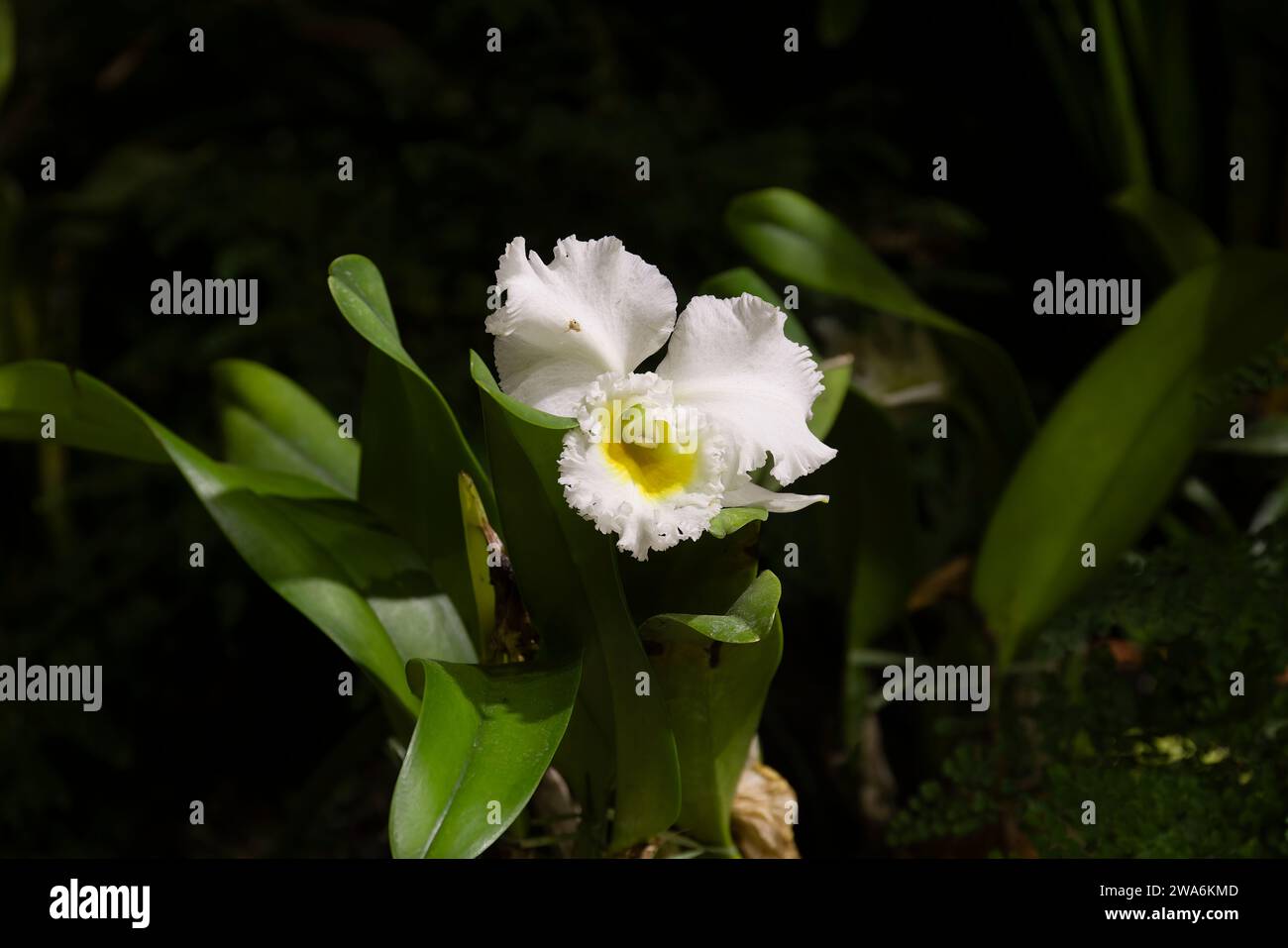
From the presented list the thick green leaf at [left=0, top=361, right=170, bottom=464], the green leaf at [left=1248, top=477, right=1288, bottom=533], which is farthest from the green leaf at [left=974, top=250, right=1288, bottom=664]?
the thick green leaf at [left=0, top=361, right=170, bottom=464]

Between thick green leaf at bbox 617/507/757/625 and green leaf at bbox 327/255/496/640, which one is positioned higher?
green leaf at bbox 327/255/496/640

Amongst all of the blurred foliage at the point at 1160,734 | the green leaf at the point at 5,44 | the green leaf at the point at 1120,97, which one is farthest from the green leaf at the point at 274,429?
the green leaf at the point at 1120,97

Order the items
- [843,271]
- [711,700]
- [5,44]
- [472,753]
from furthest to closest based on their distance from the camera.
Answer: [5,44] → [843,271] → [711,700] → [472,753]

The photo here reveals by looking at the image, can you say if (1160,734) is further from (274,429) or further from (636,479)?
(274,429)

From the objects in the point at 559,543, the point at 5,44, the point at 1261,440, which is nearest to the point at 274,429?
the point at 559,543

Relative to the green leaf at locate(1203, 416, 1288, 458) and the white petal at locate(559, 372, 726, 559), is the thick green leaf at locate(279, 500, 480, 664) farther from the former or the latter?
the green leaf at locate(1203, 416, 1288, 458)

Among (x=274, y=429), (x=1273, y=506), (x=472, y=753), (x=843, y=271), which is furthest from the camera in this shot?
(x=1273, y=506)
